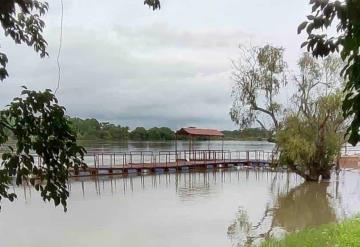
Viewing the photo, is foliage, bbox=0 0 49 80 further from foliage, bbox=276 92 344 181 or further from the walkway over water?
the walkway over water

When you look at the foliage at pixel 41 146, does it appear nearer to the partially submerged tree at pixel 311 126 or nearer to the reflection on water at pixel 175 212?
the reflection on water at pixel 175 212

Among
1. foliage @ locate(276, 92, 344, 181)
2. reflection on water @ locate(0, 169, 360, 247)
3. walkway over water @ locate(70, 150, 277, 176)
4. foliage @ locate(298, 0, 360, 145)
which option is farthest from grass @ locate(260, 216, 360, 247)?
walkway over water @ locate(70, 150, 277, 176)

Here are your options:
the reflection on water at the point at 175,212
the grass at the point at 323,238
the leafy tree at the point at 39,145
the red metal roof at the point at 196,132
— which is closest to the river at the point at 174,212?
the reflection on water at the point at 175,212

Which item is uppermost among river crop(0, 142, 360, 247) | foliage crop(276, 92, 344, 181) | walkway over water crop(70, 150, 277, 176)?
foliage crop(276, 92, 344, 181)

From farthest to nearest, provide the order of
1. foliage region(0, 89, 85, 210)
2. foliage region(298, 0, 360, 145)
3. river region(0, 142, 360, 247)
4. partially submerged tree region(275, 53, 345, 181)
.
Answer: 1. partially submerged tree region(275, 53, 345, 181)
2. river region(0, 142, 360, 247)
3. foliage region(0, 89, 85, 210)
4. foliage region(298, 0, 360, 145)

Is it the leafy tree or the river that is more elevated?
the leafy tree

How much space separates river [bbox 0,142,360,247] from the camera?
12.3 metres

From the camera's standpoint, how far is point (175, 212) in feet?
52.5

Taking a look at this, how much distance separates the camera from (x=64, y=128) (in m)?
2.14

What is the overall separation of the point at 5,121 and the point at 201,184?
2372 centimetres

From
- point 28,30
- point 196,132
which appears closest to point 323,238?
point 28,30

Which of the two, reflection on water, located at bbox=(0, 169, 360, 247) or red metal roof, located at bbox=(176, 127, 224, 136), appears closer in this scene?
reflection on water, located at bbox=(0, 169, 360, 247)

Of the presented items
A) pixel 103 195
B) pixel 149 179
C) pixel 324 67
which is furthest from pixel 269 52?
pixel 103 195

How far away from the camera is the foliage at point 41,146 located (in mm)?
2123
